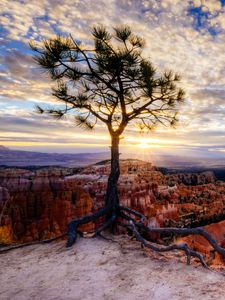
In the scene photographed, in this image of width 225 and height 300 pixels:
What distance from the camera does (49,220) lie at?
50.4 m

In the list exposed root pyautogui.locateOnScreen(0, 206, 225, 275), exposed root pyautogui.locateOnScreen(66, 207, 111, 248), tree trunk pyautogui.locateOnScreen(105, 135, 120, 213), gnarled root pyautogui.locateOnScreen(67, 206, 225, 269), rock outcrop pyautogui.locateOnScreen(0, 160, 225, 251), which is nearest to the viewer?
gnarled root pyautogui.locateOnScreen(67, 206, 225, 269)

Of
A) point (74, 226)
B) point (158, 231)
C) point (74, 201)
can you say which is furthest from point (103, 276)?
point (74, 201)

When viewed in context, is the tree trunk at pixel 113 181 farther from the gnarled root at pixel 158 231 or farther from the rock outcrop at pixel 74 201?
the rock outcrop at pixel 74 201

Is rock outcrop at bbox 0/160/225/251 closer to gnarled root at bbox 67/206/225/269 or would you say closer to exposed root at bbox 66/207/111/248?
exposed root at bbox 66/207/111/248

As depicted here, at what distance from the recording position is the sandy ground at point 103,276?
5.05 meters

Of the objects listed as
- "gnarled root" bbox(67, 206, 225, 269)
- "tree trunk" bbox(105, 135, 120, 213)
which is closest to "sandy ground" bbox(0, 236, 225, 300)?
"gnarled root" bbox(67, 206, 225, 269)

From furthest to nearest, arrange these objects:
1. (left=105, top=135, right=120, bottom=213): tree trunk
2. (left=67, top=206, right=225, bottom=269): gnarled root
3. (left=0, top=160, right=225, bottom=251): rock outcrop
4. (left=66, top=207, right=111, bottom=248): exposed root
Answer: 1. (left=0, top=160, right=225, bottom=251): rock outcrop
2. (left=105, top=135, right=120, bottom=213): tree trunk
3. (left=66, top=207, right=111, bottom=248): exposed root
4. (left=67, top=206, right=225, bottom=269): gnarled root

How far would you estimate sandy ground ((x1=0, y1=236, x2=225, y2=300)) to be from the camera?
5051mm

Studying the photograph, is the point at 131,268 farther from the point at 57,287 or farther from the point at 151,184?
the point at 151,184

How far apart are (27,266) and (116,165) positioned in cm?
405

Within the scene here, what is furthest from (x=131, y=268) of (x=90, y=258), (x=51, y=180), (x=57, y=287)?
(x=51, y=180)

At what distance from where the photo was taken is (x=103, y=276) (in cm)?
584

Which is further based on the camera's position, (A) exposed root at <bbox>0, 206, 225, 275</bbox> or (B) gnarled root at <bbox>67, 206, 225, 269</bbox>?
(A) exposed root at <bbox>0, 206, 225, 275</bbox>

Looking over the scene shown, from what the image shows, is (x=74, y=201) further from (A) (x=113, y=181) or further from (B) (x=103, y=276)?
(B) (x=103, y=276)
